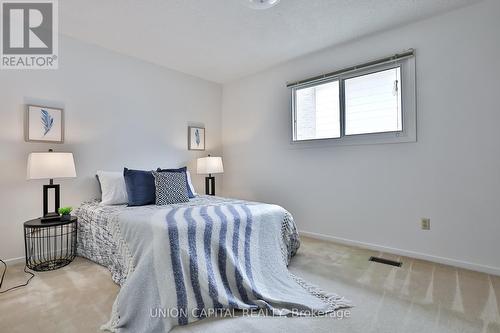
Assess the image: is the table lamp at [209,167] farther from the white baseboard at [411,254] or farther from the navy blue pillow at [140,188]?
the white baseboard at [411,254]

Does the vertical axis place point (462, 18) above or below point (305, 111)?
above

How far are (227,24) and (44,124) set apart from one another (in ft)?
7.43

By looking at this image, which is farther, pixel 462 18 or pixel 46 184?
pixel 46 184

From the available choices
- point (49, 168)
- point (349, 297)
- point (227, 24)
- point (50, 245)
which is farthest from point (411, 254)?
point (50, 245)

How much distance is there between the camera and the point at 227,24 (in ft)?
8.82

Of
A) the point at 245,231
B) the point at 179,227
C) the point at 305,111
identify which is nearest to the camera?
the point at 179,227

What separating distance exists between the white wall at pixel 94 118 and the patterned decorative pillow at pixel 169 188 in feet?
2.90

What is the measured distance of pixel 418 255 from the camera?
2.62 m

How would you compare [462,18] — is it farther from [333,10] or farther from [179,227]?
[179,227]

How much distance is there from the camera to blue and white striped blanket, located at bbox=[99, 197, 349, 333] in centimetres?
153

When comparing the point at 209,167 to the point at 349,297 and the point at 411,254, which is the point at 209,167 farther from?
the point at 411,254

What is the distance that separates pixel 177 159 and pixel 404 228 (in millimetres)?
3210

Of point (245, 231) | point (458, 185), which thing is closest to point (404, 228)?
point (458, 185)

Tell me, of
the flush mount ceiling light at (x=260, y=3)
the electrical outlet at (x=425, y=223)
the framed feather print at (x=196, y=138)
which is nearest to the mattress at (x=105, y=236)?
the electrical outlet at (x=425, y=223)
